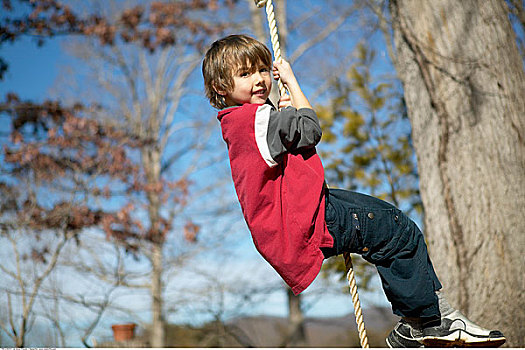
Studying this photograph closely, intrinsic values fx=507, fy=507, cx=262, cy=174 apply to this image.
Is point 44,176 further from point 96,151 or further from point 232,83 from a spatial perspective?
point 232,83

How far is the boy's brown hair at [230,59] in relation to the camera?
1681 mm

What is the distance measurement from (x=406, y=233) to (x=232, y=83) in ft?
2.55

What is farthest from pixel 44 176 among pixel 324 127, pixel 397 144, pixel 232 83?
pixel 232 83

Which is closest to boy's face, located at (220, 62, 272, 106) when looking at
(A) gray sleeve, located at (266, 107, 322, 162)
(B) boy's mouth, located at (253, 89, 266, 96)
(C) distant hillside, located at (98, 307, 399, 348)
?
(B) boy's mouth, located at (253, 89, 266, 96)

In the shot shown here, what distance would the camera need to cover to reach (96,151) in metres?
5.62

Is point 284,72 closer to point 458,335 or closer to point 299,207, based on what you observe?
point 299,207

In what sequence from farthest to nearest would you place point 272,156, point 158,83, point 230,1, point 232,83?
point 158,83, point 230,1, point 232,83, point 272,156

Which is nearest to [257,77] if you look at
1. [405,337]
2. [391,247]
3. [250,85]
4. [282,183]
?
[250,85]

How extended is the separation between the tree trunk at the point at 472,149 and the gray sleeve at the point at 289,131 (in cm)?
135

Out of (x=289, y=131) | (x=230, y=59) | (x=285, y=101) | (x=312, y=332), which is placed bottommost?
(x=312, y=332)

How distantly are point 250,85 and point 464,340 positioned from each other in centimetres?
110

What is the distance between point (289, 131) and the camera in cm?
155

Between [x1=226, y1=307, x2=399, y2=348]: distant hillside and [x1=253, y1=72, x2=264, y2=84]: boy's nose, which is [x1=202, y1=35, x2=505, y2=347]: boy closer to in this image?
[x1=253, y1=72, x2=264, y2=84]: boy's nose

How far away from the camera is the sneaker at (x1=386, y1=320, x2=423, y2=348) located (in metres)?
1.76
